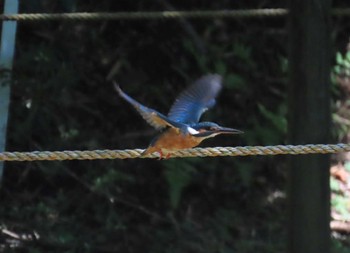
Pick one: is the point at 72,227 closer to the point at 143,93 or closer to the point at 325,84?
the point at 143,93

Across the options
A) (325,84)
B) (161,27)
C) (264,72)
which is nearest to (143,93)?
(161,27)

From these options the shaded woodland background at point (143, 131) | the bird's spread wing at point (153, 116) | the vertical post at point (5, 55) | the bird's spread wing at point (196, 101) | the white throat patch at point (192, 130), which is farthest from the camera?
the shaded woodland background at point (143, 131)

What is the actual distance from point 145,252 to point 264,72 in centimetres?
181

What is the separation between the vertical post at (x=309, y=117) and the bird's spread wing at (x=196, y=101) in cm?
61

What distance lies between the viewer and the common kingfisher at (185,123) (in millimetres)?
2838

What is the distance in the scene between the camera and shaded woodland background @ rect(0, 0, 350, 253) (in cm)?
507

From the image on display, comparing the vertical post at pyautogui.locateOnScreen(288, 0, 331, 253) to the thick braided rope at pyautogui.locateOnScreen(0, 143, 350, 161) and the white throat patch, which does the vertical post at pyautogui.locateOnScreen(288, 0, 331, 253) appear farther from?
the thick braided rope at pyautogui.locateOnScreen(0, 143, 350, 161)

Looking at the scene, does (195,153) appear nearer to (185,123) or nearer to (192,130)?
(192,130)

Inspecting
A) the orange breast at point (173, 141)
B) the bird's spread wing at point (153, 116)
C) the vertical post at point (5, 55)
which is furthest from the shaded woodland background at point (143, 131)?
the bird's spread wing at point (153, 116)

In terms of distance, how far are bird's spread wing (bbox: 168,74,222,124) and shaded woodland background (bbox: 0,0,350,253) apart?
5.40ft

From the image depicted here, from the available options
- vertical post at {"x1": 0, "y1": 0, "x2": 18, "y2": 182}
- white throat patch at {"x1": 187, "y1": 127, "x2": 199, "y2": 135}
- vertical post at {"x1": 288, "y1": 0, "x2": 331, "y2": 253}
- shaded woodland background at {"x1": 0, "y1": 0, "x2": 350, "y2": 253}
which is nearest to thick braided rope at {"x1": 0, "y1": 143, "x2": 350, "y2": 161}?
white throat patch at {"x1": 187, "y1": 127, "x2": 199, "y2": 135}

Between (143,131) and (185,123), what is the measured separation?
2.55 m

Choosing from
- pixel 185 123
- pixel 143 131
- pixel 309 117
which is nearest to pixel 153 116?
pixel 185 123

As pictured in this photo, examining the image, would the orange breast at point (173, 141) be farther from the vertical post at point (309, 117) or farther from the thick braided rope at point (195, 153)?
the vertical post at point (309, 117)
